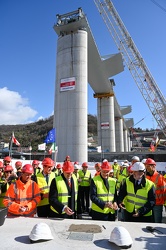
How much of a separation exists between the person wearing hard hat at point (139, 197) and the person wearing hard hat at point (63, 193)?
3.43 feet

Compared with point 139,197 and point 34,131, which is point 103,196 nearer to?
point 139,197

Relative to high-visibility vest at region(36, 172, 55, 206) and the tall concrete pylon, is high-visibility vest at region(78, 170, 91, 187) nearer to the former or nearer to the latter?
high-visibility vest at region(36, 172, 55, 206)

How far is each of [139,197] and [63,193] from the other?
1373mm

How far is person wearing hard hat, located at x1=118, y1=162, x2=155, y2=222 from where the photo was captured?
3.57m

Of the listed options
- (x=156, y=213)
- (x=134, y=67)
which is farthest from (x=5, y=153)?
(x=156, y=213)

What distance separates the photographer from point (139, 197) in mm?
3617

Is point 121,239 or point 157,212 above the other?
point 121,239

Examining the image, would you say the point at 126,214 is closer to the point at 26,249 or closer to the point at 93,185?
the point at 93,185

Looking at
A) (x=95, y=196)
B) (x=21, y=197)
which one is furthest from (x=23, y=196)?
(x=95, y=196)

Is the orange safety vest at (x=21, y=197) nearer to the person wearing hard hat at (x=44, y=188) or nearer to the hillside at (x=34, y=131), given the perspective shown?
the person wearing hard hat at (x=44, y=188)

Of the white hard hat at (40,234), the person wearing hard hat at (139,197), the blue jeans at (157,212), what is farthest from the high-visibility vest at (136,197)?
the white hard hat at (40,234)

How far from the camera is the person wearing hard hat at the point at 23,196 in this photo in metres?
3.30

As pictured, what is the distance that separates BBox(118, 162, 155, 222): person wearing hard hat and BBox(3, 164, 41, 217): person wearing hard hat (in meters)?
1.68

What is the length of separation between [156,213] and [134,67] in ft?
131
